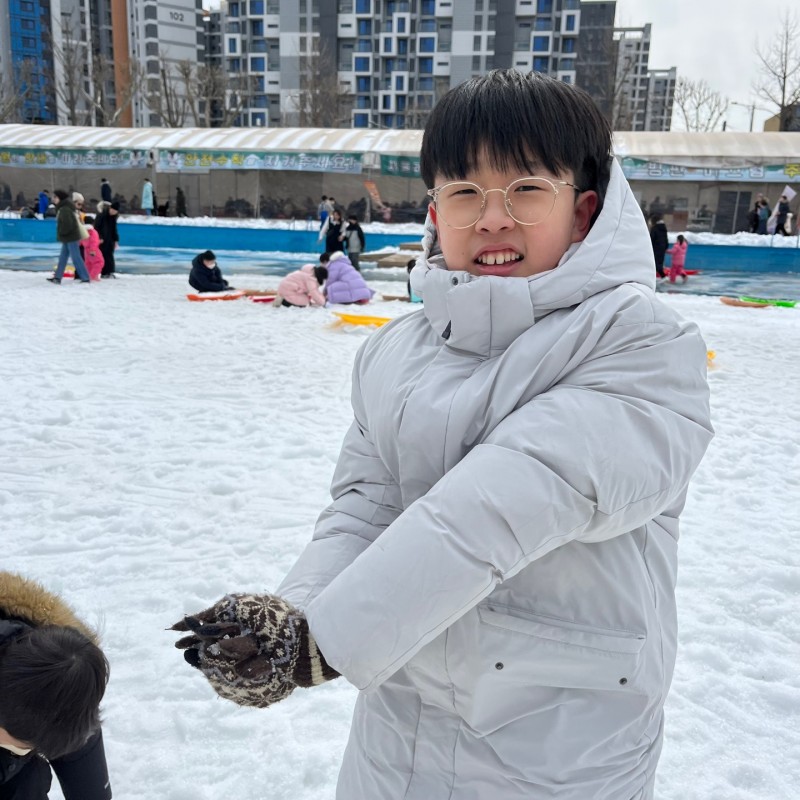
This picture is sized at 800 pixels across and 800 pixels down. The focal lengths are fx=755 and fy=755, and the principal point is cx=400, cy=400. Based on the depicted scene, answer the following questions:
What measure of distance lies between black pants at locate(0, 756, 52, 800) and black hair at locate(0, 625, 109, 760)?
0.10 metres

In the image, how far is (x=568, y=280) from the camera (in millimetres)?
909

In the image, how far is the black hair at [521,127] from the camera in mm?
960

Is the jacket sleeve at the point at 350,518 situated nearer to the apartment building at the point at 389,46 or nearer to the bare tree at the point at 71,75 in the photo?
the bare tree at the point at 71,75

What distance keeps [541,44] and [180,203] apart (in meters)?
43.8

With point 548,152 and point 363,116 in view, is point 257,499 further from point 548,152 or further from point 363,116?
point 363,116

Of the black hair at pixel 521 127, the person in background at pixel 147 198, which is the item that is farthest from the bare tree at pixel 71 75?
the black hair at pixel 521 127

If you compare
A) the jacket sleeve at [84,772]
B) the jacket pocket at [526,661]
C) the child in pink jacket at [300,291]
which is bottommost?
the child in pink jacket at [300,291]

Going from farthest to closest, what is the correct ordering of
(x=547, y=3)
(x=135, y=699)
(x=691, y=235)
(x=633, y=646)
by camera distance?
1. (x=547, y=3)
2. (x=691, y=235)
3. (x=135, y=699)
4. (x=633, y=646)

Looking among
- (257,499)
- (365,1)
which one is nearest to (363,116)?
(365,1)

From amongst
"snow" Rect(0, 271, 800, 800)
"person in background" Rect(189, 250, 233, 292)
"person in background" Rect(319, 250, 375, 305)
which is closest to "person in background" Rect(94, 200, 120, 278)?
"person in background" Rect(189, 250, 233, 292)

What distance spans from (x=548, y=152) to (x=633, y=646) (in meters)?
0.62

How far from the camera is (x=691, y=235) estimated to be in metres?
23.1

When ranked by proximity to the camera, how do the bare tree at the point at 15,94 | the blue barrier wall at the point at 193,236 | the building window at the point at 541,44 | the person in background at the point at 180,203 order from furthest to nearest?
the building window at the point at 541,44, the bare tree at the point at 15,94, the person in background at the point at 180,203, the blue barrier wall at the point at 193,236

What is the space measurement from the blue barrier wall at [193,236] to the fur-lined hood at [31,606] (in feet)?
65.2
